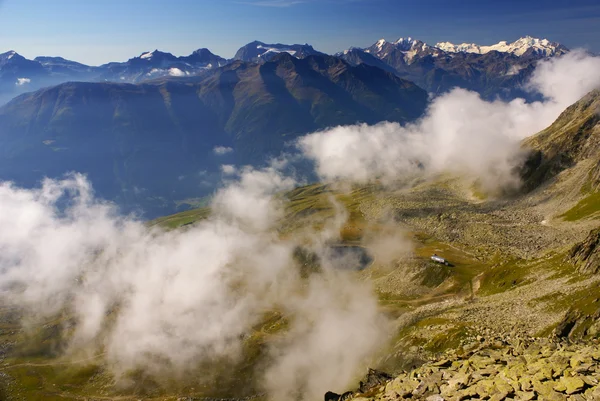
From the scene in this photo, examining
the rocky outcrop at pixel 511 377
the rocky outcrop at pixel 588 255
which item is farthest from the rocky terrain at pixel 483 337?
the rocky outcrop at pixel 588 255

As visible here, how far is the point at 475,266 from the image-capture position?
195 metres

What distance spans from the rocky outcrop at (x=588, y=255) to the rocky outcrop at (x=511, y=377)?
8695cm

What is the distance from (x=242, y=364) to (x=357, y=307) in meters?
59.0

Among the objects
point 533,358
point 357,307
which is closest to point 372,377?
point 533,358

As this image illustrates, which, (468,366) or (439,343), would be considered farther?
(439,343)

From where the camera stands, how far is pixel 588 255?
139625mm

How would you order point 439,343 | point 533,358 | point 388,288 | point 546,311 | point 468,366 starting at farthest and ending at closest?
point 388,288, point 439,343, point 546,311, point 468,366, point 533,358

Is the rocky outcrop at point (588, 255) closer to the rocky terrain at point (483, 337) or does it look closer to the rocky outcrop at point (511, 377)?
the rocky terrain at point (483, 337)

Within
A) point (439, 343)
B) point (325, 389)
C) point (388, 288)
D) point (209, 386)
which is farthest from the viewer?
point (388, 288)

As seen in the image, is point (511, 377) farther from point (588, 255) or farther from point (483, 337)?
point (588, 255)

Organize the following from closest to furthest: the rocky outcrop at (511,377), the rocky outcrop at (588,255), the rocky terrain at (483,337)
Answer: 1. the rocky outcrop at (511,377)
2. the rocky terrain at (483,337)
3. the rocky outcrop at (588,255)

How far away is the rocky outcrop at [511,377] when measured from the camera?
45.8 m

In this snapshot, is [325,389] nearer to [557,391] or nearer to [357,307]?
[357,307]

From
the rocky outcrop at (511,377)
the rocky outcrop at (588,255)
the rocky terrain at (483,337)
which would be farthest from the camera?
the rocky outcrop at (588,255)
